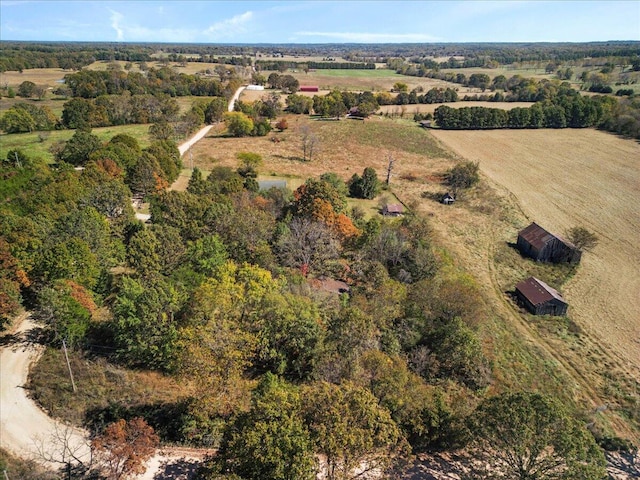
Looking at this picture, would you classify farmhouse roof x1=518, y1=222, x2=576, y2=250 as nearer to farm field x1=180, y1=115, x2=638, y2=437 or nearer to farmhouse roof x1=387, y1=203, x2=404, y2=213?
farm field x1=180, y1=115, x2=638, y2=437

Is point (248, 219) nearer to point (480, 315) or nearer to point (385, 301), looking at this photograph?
point (385, 301)

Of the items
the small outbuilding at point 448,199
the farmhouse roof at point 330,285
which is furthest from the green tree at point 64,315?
the small outbuilding at point 448,199

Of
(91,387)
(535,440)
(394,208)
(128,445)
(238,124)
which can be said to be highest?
(238,124)

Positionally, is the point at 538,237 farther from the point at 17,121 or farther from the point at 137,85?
the point at 137,85

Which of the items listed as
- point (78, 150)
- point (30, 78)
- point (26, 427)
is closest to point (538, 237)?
point (26, 427)

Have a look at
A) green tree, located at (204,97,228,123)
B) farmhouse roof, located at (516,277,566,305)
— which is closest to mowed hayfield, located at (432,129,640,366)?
farmhouse roof, located at (516,277,566,305)

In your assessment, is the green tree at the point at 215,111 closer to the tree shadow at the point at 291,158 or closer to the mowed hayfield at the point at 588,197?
the tree shadow at the point at 291,158
